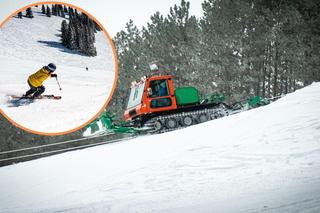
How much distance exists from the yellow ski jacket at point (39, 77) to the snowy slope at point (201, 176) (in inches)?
53.2

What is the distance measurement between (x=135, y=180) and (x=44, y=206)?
1.15 metres

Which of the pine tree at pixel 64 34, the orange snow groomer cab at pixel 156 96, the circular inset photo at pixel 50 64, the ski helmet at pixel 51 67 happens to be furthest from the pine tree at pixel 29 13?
the orange snow groomer cab at pixel 156 96

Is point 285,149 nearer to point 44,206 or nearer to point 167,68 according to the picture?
point 44,206

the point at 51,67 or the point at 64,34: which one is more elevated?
the point at 64,34

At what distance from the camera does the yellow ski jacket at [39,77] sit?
350 cm

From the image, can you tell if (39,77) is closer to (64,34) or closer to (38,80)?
(38,80)

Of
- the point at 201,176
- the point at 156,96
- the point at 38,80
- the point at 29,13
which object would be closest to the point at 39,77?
the point at 38,80

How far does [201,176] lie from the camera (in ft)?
13.1

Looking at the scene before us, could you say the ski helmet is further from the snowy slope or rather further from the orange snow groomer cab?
the orange snow groomer cab

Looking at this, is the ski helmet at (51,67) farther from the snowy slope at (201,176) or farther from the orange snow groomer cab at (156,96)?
the orange snow groomer cab at (156,96)

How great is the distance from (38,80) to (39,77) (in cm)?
6

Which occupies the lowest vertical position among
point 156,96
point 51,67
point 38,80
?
point 156,96

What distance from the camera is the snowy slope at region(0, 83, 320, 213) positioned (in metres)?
2.96

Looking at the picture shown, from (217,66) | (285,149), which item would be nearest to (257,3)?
(217,66)
